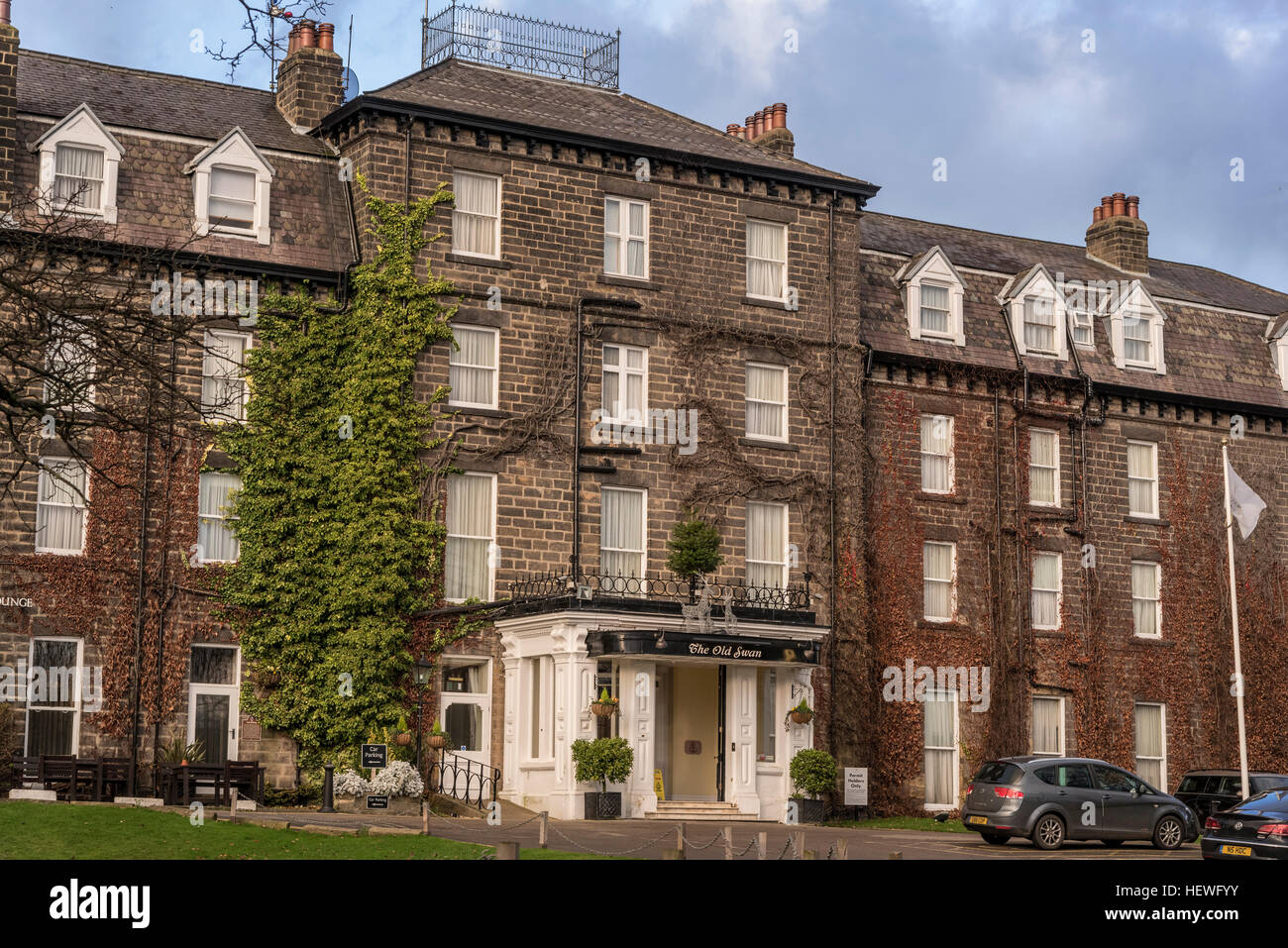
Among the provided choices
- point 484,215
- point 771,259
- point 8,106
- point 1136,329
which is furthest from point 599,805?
point 1136,329

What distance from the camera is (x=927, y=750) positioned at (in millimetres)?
39000

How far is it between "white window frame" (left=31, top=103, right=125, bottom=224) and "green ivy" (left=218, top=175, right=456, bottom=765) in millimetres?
3439

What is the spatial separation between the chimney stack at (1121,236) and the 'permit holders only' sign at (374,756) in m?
26.3

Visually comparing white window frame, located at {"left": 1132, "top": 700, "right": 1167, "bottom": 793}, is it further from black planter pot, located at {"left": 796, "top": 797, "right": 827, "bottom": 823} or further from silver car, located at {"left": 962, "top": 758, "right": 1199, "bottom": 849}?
silver car, located at {"left": 962, "top": 758, "right": 1199, "bottom": 849}

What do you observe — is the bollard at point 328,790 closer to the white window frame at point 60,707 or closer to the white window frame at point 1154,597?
the white window frame at point 60,707

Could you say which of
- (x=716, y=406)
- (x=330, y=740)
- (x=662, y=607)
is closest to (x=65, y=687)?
(x=330, y=740)

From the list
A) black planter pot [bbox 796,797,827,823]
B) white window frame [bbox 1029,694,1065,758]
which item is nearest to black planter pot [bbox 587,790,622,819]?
black planter pot [bbox 796,797,827,823]

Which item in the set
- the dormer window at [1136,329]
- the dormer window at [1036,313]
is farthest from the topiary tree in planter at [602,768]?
the dormer window at [1136,329]

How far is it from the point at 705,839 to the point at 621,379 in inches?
440

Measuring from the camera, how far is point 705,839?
2830 centimetres

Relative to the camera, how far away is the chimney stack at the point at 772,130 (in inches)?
1631
